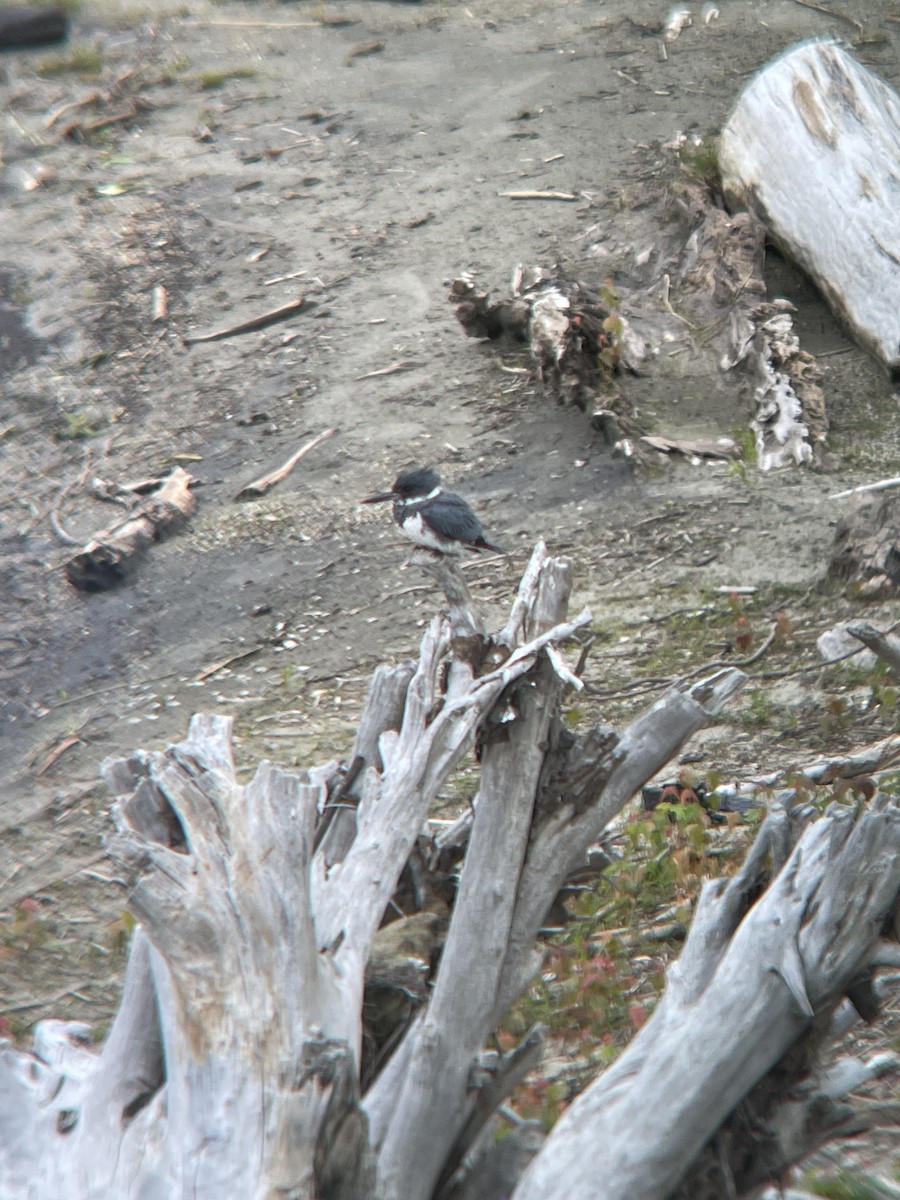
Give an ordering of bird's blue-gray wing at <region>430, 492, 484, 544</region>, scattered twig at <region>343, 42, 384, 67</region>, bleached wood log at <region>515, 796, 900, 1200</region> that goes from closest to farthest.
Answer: bleached wood log at <region>515, 796, 900, 1200</region>
bird's blue-gray wing at <region>430, 492, 484, 544</region>
scattered twig at <region>343, 42, 384, 67</region>

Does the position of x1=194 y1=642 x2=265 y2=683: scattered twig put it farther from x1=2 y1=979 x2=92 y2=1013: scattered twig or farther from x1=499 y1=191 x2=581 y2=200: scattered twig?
x1=499 y1=191 x2=581 y2=200: scattered twig

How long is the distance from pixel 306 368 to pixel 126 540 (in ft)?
5.88

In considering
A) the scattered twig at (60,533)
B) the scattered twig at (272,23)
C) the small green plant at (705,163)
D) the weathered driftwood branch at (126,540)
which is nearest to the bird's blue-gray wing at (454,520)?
the weathered driftwood branch at (126,540)

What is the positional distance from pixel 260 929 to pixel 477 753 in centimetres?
86

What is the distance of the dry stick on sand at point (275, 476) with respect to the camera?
7.02 meters

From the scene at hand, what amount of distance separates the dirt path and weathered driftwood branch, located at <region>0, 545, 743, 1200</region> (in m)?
1.43

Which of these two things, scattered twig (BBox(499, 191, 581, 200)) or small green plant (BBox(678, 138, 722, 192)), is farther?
scattered twig (BBox(499, 191, 581, 200))

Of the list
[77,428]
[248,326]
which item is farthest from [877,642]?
[248,326]

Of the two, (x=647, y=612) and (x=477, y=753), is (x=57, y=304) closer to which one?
(x=647, y=612)

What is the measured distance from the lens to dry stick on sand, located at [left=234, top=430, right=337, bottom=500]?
7.02 meters

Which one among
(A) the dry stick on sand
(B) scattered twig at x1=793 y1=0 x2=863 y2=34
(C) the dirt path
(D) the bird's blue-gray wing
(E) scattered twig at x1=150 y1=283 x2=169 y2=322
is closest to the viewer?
(D) the bird's blue-gray wing

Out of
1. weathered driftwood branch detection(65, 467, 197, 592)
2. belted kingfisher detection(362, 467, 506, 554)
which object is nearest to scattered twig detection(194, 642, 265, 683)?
weathered driftwood branch detection(65, 467, 197, 592)

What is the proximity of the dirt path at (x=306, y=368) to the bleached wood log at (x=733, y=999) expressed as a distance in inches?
86.1

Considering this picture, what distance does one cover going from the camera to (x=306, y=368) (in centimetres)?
791
